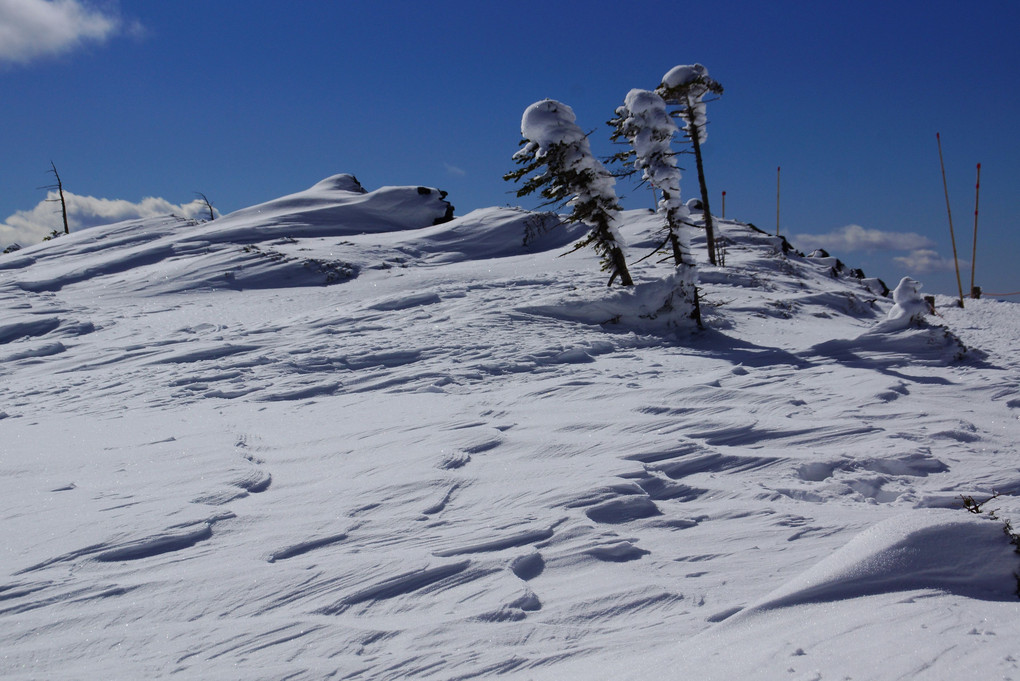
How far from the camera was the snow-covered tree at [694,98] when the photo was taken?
19.5m

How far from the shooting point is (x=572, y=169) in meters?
13.3

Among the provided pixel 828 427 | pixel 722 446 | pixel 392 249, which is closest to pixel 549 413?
pixel 722 446

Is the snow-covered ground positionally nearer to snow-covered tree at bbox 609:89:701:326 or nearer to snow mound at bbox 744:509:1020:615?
snow mound at bbox 744:509:1020:615

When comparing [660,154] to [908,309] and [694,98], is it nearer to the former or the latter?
[908,309]

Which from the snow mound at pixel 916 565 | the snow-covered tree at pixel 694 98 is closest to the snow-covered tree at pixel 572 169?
the snow-covered tree at pixel 694 98

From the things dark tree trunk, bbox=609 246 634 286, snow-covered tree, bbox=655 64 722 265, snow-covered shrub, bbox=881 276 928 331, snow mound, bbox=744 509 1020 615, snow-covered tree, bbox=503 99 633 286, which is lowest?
snow mound, bbox=744 509 1020 615

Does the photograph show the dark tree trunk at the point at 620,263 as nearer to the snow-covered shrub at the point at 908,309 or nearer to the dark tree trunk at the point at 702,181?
the snow-covered shrub at the point at 908,309

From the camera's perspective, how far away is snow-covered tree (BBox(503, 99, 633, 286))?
13.1 meters

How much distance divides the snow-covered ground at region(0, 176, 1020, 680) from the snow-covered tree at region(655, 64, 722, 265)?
1031 centimetres

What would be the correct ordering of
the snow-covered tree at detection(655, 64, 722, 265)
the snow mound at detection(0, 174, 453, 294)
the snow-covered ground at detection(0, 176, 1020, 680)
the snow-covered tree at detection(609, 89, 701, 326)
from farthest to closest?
the snow-covered tree at detection(655, 64, 722, 265) < the snow mound at detection(0, 174, 453, 294) < the snow-covered tree at detection(609, 89, 701, 326) < the snow-covered ground at detection(0, 176, 1020, 680)

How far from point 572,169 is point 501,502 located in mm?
10326

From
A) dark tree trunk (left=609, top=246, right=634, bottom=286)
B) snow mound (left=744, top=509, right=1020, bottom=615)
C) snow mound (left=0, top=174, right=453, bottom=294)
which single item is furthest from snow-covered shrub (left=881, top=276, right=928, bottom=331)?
snow mound (left=0, top=174, right=453, bottom=294)

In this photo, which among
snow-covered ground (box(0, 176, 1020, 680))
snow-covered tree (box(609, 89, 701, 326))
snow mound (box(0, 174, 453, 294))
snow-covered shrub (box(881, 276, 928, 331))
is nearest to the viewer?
snow-covered ground (box(0, 176, 1020, 680))

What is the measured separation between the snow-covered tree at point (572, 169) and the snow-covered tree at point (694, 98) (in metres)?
7.57
